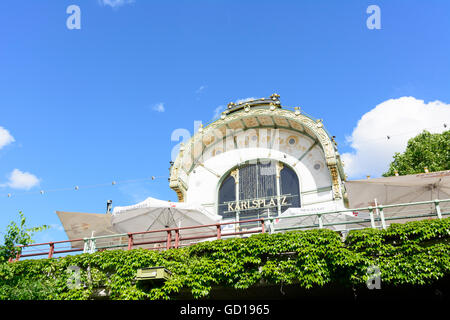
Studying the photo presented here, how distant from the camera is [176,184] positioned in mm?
20641

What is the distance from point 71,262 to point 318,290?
849 cm

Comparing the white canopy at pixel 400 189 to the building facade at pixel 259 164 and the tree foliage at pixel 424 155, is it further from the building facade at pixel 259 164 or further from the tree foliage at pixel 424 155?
the tree foliage at pixel 424 155

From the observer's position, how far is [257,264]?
1164cm

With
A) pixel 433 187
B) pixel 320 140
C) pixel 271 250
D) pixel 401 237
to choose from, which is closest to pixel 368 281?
pixel 401 237

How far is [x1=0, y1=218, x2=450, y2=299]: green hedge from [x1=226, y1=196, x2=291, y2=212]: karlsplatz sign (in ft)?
25.2

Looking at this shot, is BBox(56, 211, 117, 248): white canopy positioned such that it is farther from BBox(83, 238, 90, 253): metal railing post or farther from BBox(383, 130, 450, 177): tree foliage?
BBox(383, 130, 450, 177): tree foliage

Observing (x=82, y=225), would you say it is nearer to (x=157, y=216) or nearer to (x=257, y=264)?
(x=157, y=216)

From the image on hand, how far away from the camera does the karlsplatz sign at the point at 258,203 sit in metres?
19.7
